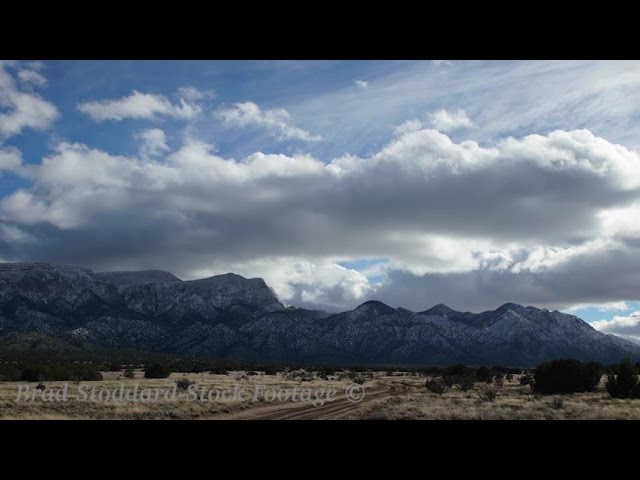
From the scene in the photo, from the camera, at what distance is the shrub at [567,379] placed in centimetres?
3975

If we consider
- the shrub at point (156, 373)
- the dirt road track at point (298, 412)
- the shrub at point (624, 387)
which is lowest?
the shrub at point (156, 373)

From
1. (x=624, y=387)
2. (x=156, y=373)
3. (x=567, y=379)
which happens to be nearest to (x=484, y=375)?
(x=567, y=379)

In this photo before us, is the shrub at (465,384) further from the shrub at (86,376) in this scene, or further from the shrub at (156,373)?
the shrub at (86,376)

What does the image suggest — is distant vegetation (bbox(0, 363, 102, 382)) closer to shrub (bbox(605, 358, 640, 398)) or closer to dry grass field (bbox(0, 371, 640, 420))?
dry grass field (bbox(0, 371, 640, 420))

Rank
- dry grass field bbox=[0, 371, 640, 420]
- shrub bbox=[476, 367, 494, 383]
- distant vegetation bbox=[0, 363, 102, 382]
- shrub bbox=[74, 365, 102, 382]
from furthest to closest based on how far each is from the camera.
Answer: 1. shrub bbox=[476, 367, 494, 383]
2. shrub bbox=[74, 365, 102, 382]
3. distant vegetation bbox=[0, 363, 102, 382]
4. dry grass field bbox=[0, 371, 640, 420]

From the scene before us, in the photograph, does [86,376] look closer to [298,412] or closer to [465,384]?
[298,412]

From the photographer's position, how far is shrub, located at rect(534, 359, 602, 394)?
39.8m

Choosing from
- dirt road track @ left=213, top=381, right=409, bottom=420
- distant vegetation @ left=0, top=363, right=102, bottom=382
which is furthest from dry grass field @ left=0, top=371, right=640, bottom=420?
distant vegetation @ left=0, top=363, right=102, bottom=382

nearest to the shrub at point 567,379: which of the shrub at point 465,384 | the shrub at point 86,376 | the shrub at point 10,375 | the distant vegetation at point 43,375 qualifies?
the shrub at point 465,384

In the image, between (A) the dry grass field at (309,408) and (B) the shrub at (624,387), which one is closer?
(A) the dry grass field at (309,408)
